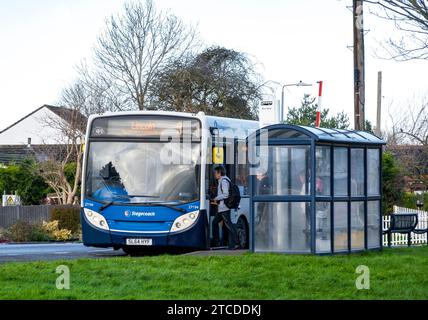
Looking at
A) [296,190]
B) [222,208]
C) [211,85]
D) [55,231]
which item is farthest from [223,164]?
[211,85]

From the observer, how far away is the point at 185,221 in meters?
22.6

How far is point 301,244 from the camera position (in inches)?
776

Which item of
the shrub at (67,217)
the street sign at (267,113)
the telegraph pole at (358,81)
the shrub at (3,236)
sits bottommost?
the shrub at (3,236)

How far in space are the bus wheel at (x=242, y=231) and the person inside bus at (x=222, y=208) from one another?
104 cm

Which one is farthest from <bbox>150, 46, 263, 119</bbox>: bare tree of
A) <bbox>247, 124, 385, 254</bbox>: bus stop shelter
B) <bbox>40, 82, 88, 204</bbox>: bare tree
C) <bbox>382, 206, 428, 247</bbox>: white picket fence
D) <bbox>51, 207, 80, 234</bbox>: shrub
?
<bbox>247, 124, 385, 254</bbox>: bus stop shelter

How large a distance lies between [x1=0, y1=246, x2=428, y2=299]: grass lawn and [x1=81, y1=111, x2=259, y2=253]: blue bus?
4640 mm

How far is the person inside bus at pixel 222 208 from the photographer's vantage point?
2259 centimetres

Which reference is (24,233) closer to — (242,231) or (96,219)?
(242,231)

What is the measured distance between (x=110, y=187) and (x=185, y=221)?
6.30ft

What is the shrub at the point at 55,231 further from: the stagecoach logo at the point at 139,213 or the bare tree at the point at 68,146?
the stagecoach logo at the point at 139,213

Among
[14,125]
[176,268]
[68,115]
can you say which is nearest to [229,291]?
[176,268]

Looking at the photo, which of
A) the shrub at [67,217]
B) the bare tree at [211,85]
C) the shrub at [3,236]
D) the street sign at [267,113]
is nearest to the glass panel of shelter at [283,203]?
the street sign at [267,113]
